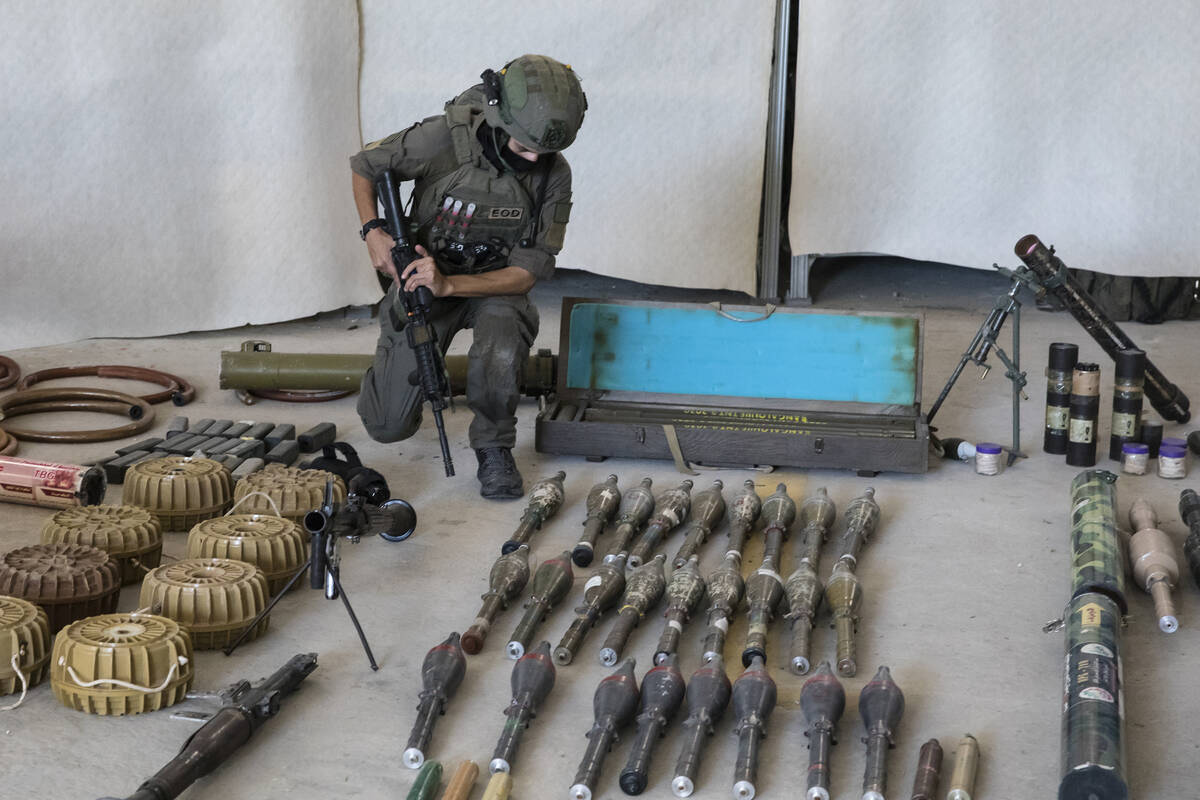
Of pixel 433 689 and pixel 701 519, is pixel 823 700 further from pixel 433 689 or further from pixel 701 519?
pixel 701 519

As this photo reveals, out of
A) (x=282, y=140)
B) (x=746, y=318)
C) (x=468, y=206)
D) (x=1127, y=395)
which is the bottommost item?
(x=1127, y=395)

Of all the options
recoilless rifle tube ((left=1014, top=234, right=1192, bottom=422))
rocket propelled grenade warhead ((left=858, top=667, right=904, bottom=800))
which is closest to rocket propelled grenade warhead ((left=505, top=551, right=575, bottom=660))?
rocket propelled grenade warhead ((left=858, top=667, right=904, bottom=800))

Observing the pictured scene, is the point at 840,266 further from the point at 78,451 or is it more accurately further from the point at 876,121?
the point at 78,451

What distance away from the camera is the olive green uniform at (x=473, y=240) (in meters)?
4.21

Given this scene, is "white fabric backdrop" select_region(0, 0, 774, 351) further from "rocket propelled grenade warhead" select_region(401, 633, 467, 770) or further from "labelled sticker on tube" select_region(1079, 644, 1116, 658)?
"labelled sticker on tube" select_region(1079, 644, 1116, 658)

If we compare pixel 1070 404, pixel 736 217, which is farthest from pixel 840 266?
pixel 1070 404

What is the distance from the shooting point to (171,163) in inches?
241

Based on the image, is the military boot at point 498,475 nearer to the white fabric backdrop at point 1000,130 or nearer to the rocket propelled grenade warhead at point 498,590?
the rocket propelled grenade warhead at point 498,590

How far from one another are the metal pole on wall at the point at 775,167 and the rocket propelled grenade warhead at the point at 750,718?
4178 mm

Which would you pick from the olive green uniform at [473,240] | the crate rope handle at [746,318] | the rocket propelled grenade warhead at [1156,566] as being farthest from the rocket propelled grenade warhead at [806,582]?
the olive green uniform at [473,240]

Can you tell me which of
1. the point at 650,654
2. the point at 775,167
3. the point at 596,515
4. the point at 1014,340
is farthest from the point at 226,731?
the point at 775,167

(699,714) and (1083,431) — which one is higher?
(1083,431)

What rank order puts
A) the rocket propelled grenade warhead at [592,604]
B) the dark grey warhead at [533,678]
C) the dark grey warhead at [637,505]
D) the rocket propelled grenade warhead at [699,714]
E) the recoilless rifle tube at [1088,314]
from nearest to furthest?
the rocket propelled grenade warhead at [699,714], the dark grey warhead at [533,678], the rocket propelled grenade warhead at [592,604], the dark grey warhead at [637,505], the recoilless rifle tube at [1088,314]

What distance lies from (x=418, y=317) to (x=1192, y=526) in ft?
7.54
